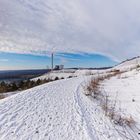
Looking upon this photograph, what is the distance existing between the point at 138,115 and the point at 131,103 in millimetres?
1382

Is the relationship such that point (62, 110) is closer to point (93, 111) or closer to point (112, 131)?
point (93, 111)

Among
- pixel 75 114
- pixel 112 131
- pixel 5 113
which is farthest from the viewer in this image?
pixel 75 114

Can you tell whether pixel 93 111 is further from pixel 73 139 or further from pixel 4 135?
pixel 4 135

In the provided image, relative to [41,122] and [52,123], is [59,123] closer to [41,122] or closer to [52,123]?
[52,123]

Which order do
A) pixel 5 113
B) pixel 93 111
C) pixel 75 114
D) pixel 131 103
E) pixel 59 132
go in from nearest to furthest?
1. pixel 59 132
2. pixel 5 113
3. pixel 75 114
4. pixel 93 111
5. pixel 131 103

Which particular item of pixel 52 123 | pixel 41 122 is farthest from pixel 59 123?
pixel 41 122

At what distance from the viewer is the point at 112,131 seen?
4.07 m

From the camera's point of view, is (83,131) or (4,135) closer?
(4,135)

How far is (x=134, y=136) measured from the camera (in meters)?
3.95

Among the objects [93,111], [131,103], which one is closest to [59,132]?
[93,111]

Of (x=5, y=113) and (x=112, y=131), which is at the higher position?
(x=5, y=113)

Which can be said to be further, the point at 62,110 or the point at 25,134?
the point at 62,110

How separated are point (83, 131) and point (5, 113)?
2.03 m

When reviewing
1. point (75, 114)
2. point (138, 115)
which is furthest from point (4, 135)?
point (138, 115)
